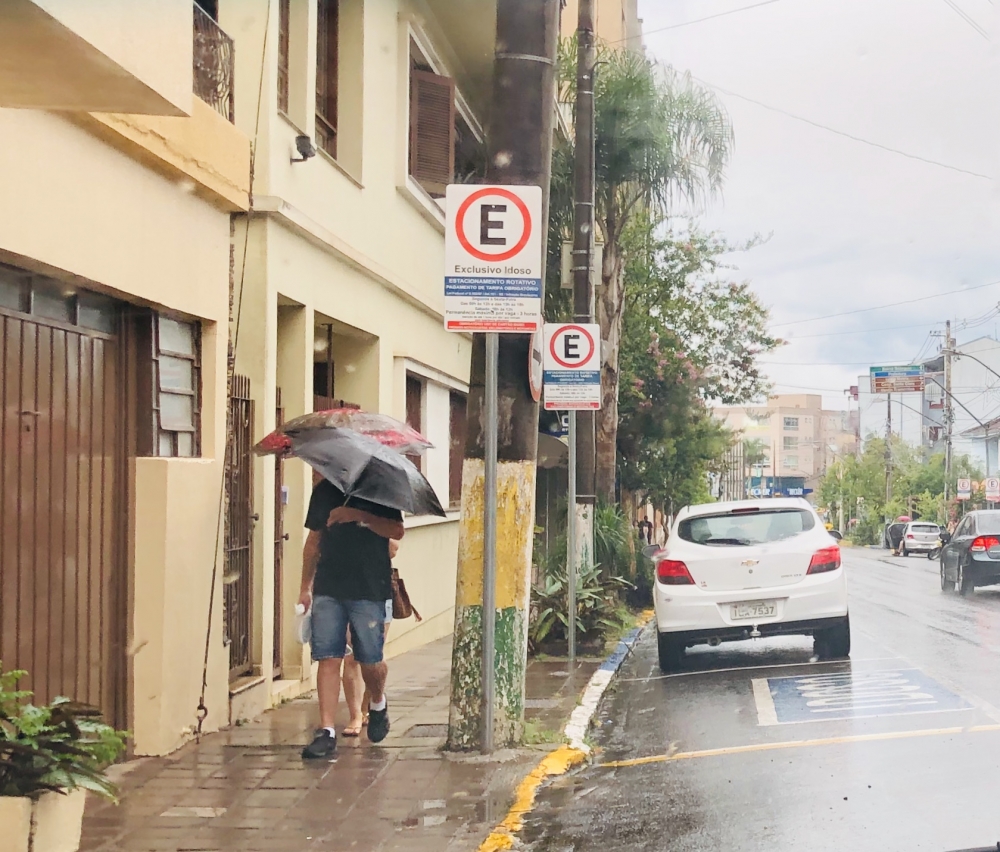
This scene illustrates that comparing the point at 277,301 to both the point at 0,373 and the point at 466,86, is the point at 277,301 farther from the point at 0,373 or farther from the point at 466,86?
the point at 466,86

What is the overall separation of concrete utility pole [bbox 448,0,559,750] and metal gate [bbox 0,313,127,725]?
1998 mm

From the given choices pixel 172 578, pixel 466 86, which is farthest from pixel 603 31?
pixel 172 578

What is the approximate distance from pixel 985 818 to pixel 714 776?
1590mm

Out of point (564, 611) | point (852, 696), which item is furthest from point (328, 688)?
point (564, 611)

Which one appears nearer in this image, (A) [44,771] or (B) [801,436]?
(A) [44,771]

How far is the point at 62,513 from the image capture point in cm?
691

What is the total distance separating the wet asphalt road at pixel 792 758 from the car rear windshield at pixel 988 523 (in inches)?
399

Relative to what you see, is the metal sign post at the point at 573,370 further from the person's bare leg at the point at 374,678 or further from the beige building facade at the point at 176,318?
the person's bare leg at the point at 374,678

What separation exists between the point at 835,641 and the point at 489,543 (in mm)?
5817

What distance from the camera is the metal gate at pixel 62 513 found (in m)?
6.36

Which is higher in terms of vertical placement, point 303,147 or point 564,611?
point 303,147

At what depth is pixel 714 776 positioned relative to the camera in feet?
22.7

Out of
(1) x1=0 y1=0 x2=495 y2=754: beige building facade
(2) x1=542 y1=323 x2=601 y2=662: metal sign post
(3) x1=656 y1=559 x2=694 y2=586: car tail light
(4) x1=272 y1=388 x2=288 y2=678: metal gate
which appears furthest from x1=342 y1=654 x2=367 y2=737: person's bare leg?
(3) x1=656 y1=559 x2=694 y2=586: car tail light

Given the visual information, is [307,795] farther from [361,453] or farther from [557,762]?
[361,453]
